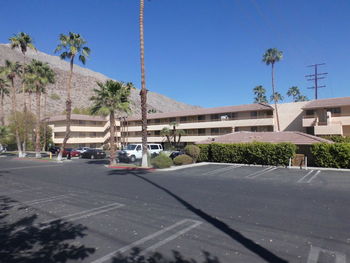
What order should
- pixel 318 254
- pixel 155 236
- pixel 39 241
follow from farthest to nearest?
pixel 155 236 → pixel 39 241 → pixel 318 254

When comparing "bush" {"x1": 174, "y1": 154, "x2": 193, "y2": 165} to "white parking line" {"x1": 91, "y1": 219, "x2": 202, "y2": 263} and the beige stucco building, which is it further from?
the beige stucco building

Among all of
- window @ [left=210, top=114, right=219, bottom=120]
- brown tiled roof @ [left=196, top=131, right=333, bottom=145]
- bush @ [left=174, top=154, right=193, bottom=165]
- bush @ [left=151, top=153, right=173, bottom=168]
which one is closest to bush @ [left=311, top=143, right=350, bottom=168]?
brown tiled roof @ [left=196, top=131, right=333, bottom=145]

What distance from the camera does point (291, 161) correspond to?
2311 centimetres

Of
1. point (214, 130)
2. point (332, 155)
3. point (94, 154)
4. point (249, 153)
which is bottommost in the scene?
point (94, 154)

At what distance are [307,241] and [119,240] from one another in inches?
179

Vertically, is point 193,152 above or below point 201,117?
below

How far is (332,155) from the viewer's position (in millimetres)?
21047

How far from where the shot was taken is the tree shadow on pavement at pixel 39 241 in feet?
17.2

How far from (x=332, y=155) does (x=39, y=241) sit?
884 inches

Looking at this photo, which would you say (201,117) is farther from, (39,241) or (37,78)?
(39,241)

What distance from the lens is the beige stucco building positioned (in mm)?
34875

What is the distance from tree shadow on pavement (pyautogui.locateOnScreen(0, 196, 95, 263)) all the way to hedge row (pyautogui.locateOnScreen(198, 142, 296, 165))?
20486 millimetres

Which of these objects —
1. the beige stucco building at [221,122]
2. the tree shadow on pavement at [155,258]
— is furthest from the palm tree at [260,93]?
the tree shadow on pavement at [155,258]

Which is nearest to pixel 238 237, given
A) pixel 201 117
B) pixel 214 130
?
pixel 214 130
